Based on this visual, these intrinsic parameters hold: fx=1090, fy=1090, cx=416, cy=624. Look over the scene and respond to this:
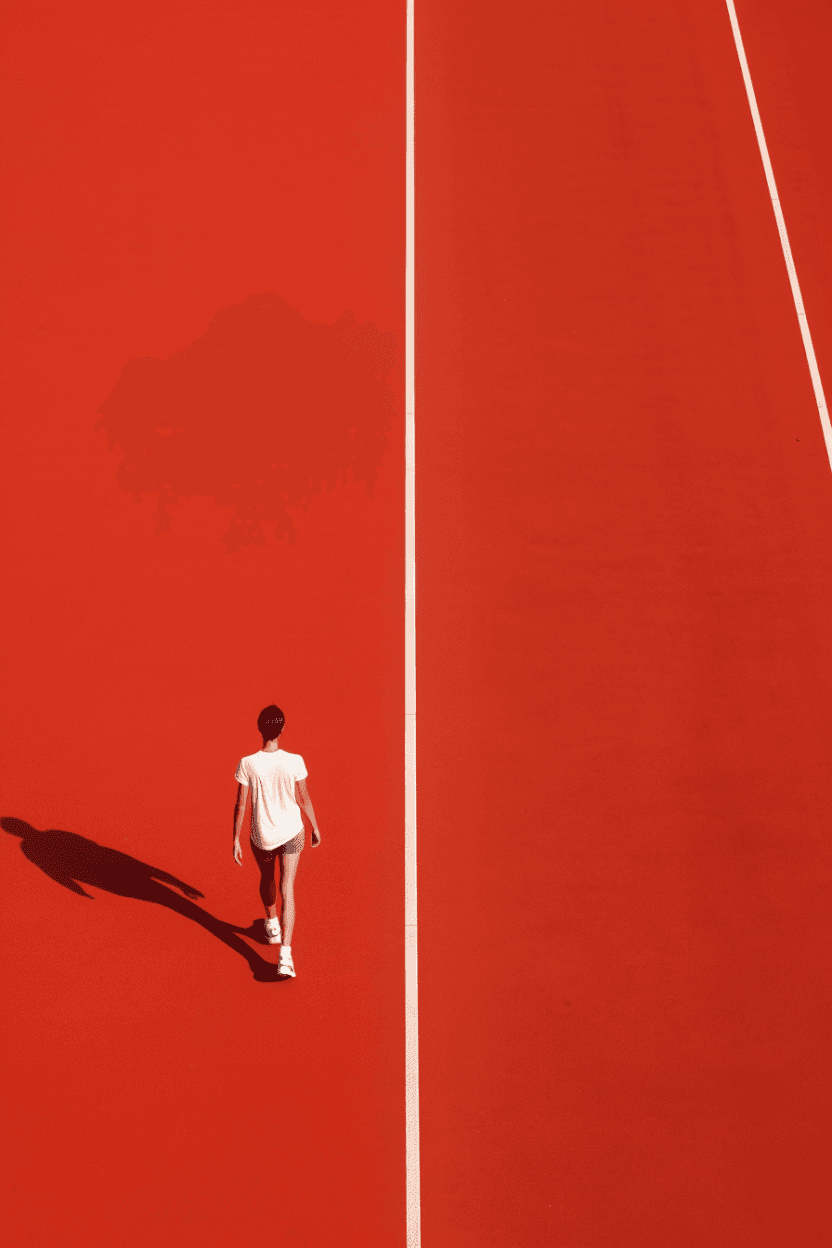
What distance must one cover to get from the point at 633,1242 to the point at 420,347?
7.09m

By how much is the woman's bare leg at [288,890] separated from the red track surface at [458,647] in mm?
387

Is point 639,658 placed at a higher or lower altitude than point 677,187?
lower

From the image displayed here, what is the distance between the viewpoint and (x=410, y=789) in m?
7.10

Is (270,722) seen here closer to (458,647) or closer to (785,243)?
(458,647)

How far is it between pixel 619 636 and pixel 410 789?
1.99m

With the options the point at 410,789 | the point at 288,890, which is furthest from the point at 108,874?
the point at 410,789

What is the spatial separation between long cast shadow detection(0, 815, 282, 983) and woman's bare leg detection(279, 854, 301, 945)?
417mm

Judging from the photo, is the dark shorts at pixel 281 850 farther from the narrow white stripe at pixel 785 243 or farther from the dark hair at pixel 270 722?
the narrow white stripe at pixel 785 243

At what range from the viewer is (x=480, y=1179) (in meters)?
5.54

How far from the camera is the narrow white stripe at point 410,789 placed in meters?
5.59

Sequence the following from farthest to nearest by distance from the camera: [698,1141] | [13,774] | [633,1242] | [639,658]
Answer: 1. [639,658]
2. [13,774]
3. [698,1141]
4. [633,1242]

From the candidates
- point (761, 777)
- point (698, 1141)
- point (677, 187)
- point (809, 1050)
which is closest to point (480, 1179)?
point (698, 1141)

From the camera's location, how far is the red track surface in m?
5.65

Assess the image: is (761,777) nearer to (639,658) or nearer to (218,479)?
(639,658)
